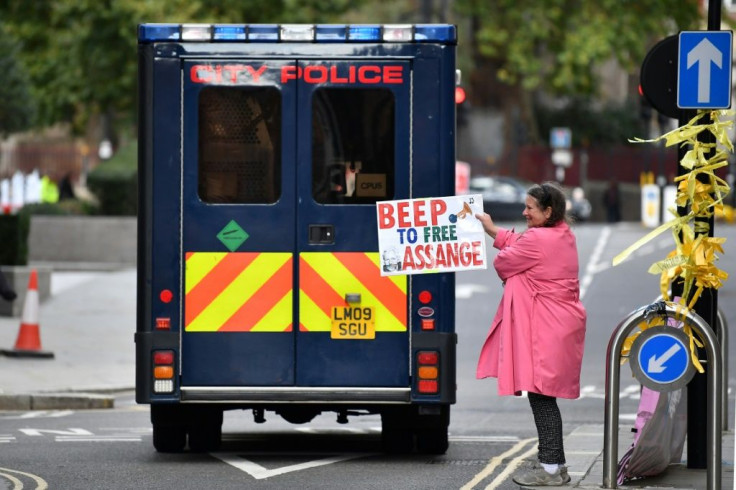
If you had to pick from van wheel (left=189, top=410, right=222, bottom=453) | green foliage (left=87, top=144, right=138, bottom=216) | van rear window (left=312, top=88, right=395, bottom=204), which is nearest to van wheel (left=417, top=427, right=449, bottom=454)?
van wheel (left=189, top=410, right=222, bottom=453)

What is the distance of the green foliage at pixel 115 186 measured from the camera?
30.7 meters

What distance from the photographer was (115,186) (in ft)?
101

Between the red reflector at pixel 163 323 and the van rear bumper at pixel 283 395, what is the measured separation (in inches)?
14.9

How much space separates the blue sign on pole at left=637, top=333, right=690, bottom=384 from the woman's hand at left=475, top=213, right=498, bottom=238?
4.30 feet

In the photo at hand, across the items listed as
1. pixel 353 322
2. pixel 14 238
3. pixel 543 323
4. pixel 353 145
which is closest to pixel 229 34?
pixel 353 145

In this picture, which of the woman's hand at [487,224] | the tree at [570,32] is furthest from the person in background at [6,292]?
the tree at [570,32]

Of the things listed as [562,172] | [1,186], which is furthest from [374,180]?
[562,172]

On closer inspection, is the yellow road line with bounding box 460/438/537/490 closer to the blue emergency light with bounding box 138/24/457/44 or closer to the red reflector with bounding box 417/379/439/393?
the red reflector with bounding box 417/379/439/393

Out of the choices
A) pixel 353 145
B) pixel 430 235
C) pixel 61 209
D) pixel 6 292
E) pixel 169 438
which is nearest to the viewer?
pixel 430 235

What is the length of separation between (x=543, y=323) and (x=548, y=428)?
0.57m

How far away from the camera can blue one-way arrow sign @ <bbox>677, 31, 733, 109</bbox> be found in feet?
31.1

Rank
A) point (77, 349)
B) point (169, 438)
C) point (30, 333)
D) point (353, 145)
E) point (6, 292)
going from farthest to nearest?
point (77, 349) → point (30, 333) → point (6, 292) → point (169, 438) → point (353, 145)

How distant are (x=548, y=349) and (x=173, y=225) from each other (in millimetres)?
2588

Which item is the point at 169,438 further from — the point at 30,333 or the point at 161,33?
the point at 30,333
